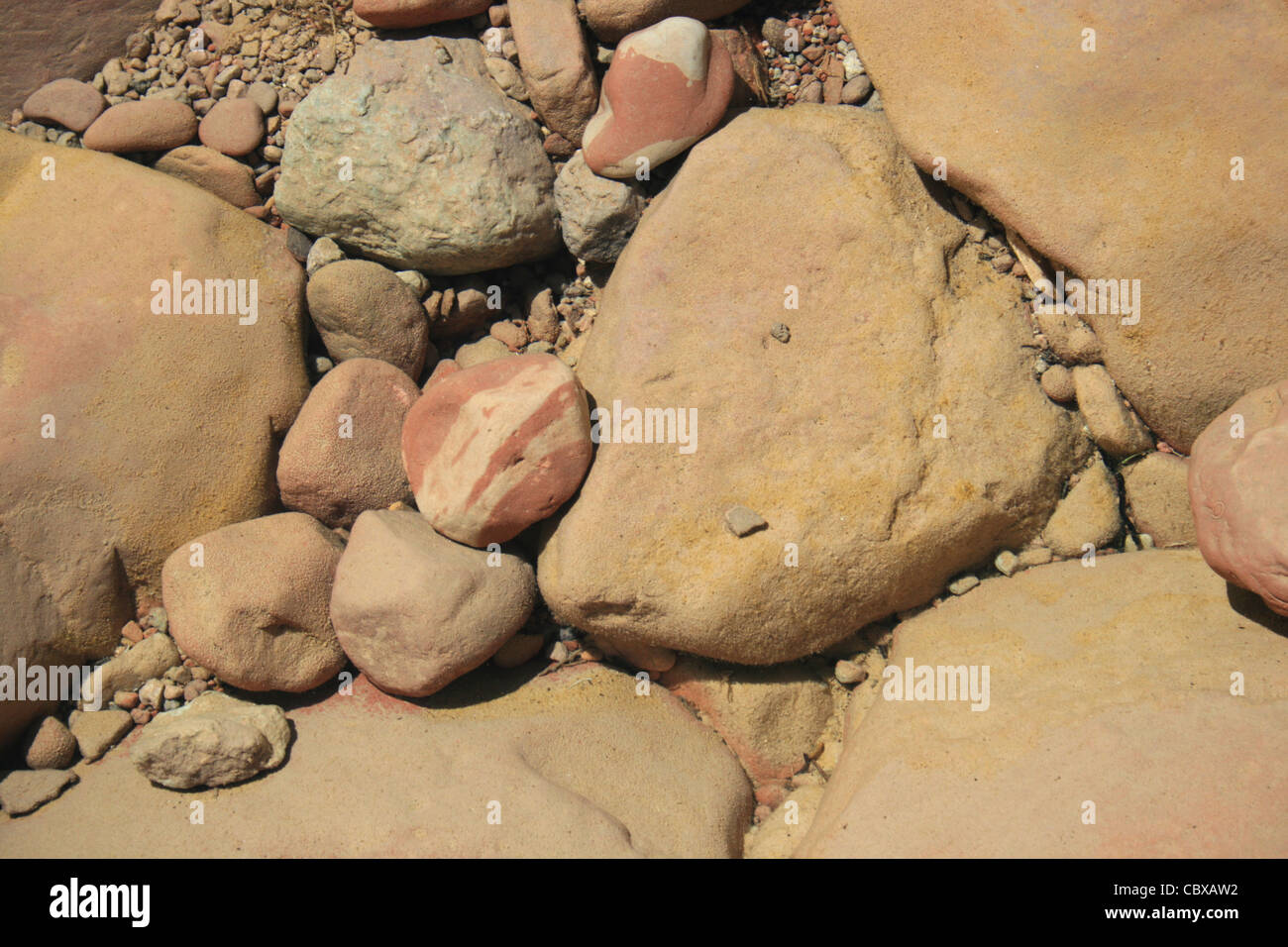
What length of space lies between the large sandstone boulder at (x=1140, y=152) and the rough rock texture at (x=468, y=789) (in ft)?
6.11

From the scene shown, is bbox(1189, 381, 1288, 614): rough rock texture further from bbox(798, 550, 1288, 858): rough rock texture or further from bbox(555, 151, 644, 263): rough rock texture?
bbox(555, 151, 644, 263): rough rock texture

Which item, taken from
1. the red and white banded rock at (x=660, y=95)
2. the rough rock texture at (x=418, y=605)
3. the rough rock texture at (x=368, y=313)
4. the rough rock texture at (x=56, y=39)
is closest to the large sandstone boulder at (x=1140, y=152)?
the red and white banded rock at (x=660, y=95)

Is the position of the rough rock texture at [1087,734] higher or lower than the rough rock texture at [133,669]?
higher

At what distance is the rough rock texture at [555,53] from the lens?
3268mm

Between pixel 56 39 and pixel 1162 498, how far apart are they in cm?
430

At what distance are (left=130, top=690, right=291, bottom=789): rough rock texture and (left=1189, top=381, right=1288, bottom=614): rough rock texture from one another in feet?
9.08

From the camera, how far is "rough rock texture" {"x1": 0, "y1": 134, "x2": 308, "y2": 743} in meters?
3.02

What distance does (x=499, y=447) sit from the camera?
2.91 metres

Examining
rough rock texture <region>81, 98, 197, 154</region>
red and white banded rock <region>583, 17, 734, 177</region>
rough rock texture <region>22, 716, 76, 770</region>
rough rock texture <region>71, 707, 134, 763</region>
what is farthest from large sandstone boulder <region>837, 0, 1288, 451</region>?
rough rock texture <region>22, 716, 76, 770</region>

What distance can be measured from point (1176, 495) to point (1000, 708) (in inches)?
38.3

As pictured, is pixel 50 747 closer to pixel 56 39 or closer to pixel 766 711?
pixel 766 711

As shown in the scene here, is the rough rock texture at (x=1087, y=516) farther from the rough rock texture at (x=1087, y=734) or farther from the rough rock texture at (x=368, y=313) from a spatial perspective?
the rough rock texture at (x=368, y=313)

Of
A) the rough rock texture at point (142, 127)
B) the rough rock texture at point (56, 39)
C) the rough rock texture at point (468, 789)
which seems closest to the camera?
the rough rock texture at point (468, 789)

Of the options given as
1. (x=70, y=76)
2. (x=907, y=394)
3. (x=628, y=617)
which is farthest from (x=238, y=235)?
(x=907, y=394)
